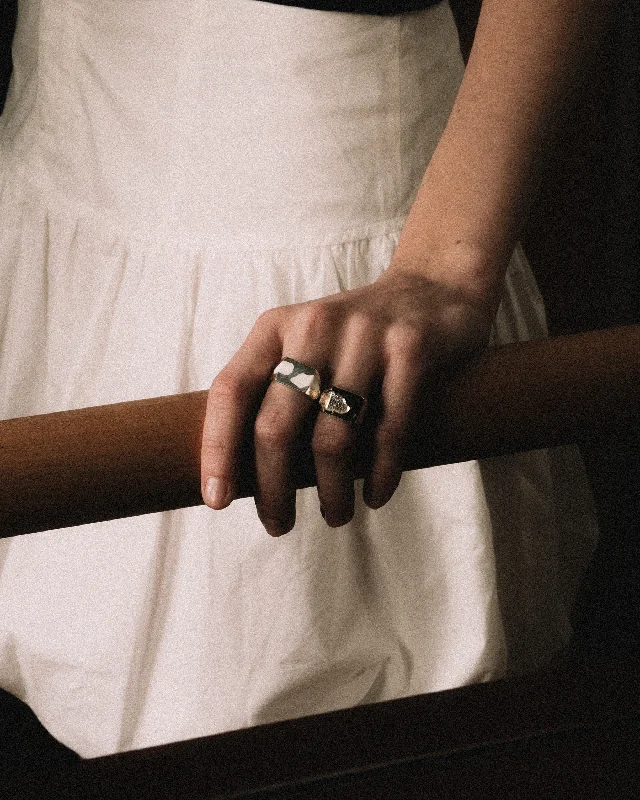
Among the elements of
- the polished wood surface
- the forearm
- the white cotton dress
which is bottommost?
the polished wood surface

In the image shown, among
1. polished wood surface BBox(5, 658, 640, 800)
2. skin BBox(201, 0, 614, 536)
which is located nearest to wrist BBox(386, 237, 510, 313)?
skin BBox(201, 0, 614, 536)

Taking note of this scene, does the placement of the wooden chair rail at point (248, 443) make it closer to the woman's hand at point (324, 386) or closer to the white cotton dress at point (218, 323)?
the woman's hand at point (324, 386)

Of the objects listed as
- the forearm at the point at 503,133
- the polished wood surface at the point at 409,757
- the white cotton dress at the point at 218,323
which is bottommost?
the polished wood surface at the point at 409,757

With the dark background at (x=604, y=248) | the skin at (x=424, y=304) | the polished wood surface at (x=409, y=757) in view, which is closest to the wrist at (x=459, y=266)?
the skin at (x=424, y=304)

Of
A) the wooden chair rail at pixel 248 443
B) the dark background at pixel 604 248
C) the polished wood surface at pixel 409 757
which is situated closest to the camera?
the wooden chair rail at pixel 248 443

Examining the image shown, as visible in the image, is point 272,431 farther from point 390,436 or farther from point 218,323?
point 218,323

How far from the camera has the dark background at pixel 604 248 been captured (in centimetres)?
101

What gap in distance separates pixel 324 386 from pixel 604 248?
101 centimetres

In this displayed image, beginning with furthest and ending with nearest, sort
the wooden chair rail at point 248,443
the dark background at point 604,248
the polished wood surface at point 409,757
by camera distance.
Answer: the dark background at point 604,248 < the polished wood surface at point 409,757 < the wooden chair rail at point 248,443

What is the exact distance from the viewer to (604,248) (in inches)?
45.9

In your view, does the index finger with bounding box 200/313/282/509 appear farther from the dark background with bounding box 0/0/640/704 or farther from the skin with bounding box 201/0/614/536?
the dark background with bounding box 0/0/640/704

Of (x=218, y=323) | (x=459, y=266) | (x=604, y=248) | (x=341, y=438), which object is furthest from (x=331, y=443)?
(x=604, y=248)

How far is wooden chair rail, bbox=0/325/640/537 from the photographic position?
0.26 m

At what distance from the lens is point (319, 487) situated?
287 millimetres
